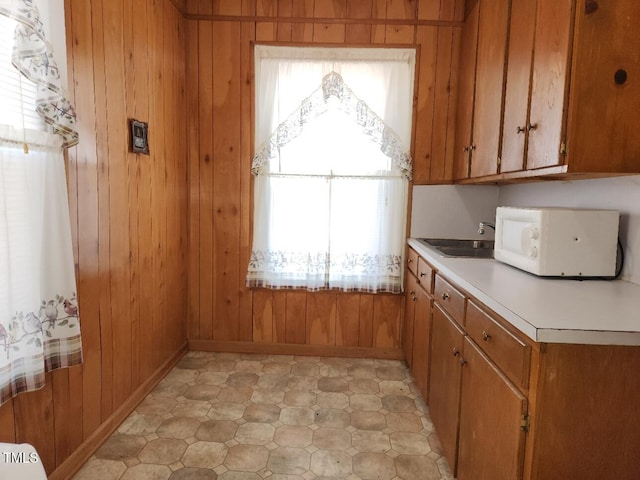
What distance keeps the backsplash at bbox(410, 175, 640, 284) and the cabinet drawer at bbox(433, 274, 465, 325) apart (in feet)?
2.25

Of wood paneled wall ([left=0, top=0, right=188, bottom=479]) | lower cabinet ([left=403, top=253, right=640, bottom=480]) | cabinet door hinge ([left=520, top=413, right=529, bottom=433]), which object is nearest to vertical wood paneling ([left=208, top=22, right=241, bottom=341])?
wood paneled wall ([left=0, top=0, right=188, bottom=479])

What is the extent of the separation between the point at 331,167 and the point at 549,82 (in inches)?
63.7

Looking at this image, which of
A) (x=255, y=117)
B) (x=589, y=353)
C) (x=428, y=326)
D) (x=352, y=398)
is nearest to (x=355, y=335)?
(x=352, y=398)

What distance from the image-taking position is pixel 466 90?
2721mm

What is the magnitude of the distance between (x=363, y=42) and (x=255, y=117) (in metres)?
0.93

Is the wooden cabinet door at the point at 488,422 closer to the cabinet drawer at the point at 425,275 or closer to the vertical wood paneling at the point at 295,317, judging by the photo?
the cabinet drawer at the point at 425,275

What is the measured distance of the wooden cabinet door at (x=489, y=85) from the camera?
7.00ft

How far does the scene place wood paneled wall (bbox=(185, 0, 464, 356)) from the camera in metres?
2.94

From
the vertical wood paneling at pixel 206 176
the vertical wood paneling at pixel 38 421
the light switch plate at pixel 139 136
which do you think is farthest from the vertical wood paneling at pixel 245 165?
the vertical wood paneling at pixel 38 421

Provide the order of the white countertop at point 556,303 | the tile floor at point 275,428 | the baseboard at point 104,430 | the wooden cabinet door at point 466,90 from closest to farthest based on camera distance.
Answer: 1. the white countertop at point 556,303
2. the baseboard at point 104,430
3. the tile floor at point 275,428
4. the wooden cabinet door at point 466,90

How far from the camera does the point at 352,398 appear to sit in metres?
2.53

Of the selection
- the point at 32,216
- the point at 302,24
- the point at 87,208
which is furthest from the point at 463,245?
the point at 32,216

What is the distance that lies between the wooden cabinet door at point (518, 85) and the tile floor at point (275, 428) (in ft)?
4.78

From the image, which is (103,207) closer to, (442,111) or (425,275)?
(425,275)
